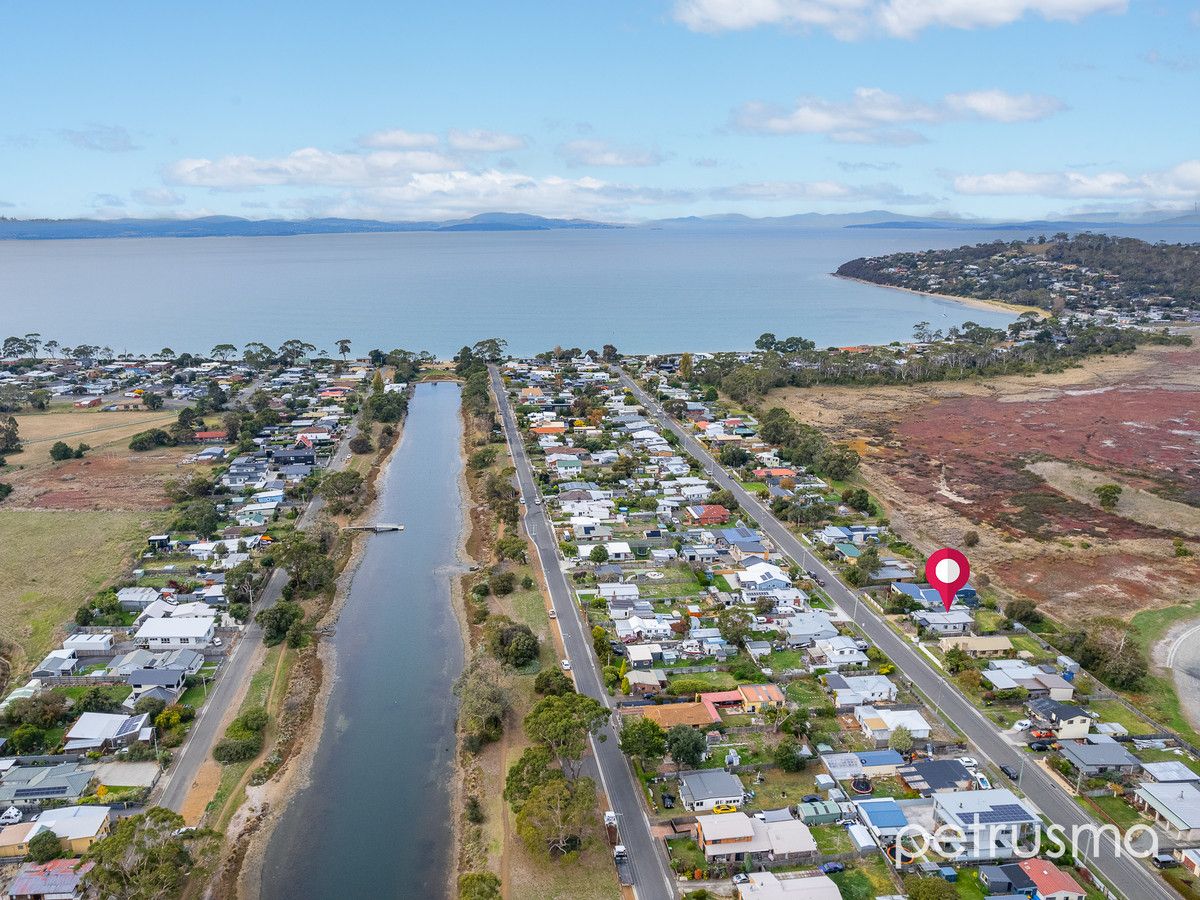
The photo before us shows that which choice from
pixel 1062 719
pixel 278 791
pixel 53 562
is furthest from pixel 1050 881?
pixel 53 562

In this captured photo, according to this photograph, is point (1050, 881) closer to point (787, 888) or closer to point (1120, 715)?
point (787, 888)

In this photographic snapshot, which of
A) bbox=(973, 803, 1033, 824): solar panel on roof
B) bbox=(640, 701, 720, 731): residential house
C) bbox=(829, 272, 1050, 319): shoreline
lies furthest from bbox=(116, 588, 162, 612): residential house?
bbox=(829, 272, 1050, 319): shoreline

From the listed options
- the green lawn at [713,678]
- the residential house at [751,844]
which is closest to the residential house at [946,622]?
the green lawn at [713,678]

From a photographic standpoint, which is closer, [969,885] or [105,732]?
[969,885]

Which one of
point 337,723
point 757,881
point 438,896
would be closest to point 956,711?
point 757,881

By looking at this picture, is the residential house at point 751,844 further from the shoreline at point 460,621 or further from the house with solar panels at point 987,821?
the shoreline at point 460,621

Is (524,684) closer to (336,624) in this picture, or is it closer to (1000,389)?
(336,624)
